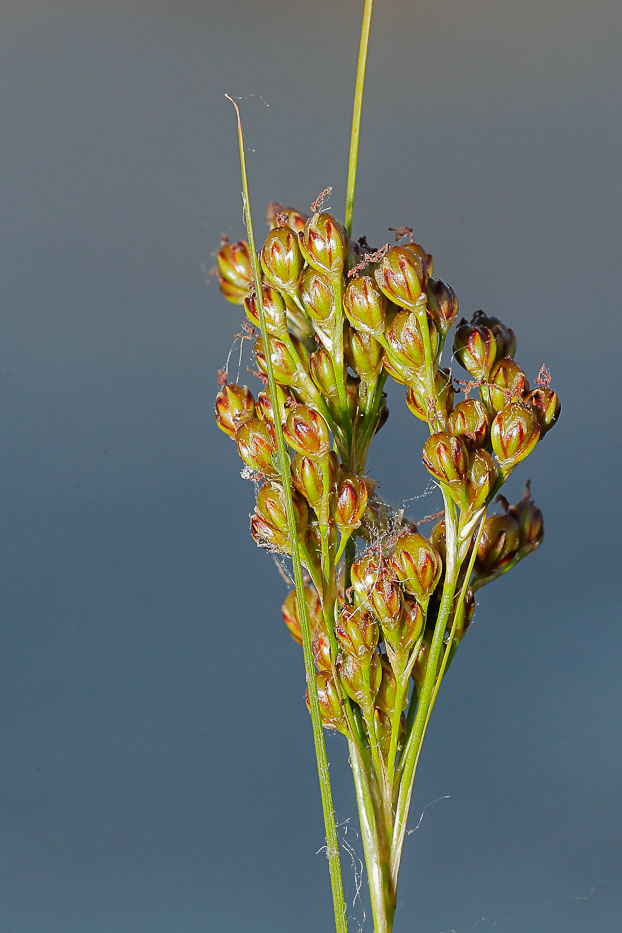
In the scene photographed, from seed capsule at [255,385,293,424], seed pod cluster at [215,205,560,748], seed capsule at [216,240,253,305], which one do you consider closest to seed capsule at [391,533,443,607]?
seed pod cluster at [215,205,560,748]

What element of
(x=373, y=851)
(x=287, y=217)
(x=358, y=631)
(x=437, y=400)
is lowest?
(x=373, y=851)

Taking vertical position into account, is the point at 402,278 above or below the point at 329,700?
above

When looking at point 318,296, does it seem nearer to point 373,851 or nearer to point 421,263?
point 421,263

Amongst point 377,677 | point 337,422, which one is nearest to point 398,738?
point 377,677

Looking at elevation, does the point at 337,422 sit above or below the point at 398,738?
above

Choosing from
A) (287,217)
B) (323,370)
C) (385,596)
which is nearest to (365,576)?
(385,596)

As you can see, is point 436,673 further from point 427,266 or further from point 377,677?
point 427,266

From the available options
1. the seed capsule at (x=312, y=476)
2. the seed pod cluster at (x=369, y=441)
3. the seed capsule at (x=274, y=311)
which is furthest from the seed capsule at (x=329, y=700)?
the seed capsule at (x=274, y=311)
